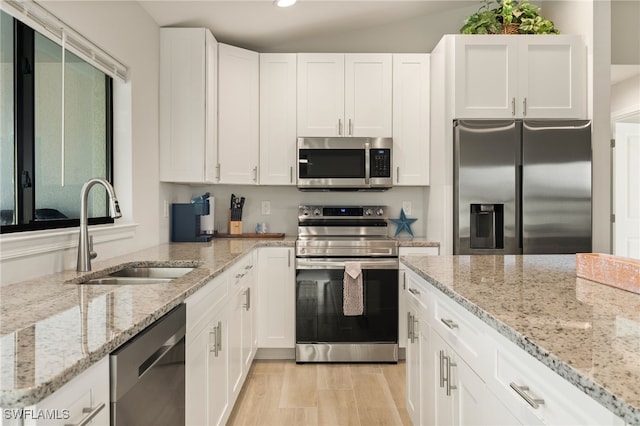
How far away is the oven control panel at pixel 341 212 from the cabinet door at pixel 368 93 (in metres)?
0.63

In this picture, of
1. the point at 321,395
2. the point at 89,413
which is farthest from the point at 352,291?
the point at 89,413

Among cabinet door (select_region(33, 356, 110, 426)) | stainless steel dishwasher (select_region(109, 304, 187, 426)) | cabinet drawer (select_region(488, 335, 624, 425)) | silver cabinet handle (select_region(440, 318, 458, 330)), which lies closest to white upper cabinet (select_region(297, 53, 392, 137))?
silver cabinet handle (select_region(440, 318, 458, 330))

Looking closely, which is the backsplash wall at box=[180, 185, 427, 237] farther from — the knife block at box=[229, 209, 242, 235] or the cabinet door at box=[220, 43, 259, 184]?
the cabinet door at box=[220, 43, 259, 184]

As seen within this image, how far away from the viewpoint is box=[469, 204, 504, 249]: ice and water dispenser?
3.16 metres

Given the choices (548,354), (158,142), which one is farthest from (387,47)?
(548,354)

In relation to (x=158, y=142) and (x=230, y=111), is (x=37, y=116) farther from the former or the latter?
(x=230, y=111)

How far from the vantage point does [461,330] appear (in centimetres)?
141

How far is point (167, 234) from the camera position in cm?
329

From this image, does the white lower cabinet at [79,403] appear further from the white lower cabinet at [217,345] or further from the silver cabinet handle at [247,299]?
the silver cabinet handle at [247,299]

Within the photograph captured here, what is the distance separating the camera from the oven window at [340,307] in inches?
130

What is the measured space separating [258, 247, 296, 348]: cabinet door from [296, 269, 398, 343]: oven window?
0.07 m

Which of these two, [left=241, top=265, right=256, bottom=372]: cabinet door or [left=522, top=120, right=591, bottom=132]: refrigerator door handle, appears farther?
[left=522, top=120, right=591, bottom=132]: refrigerator door handle

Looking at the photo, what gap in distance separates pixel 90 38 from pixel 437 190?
8.07 feet

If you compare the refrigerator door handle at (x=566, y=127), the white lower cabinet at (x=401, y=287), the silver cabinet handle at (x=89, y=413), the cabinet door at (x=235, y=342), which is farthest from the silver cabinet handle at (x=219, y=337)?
the refrigerator door handle at (x=566, y=127)
